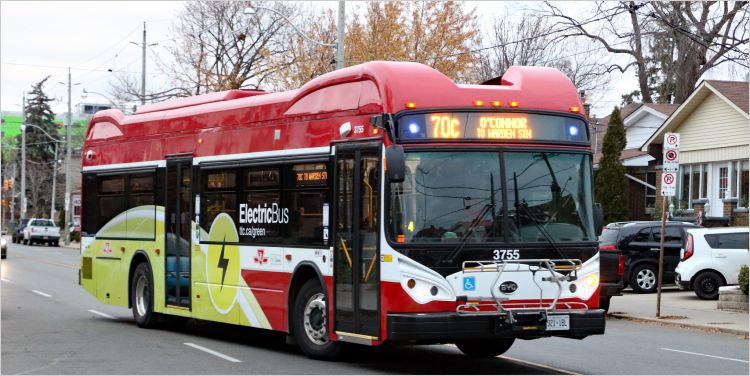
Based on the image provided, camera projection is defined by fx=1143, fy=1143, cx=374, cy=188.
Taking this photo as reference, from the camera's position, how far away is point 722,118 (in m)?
37.6

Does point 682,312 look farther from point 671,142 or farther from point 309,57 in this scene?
point 309,57

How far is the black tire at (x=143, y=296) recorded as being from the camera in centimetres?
1797

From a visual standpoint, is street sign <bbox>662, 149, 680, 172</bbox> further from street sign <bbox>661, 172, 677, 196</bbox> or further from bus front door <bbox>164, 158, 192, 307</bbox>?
bus front door <bbox>164, 158, 192, 307</bbox>

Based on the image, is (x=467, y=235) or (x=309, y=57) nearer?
(x=467, y=235)

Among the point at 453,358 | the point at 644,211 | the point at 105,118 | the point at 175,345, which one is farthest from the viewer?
the point at 644,211

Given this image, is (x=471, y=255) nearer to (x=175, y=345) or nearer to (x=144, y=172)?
(x=175, y=345)

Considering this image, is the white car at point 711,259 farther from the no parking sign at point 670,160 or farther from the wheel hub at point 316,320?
the wheel hub at point 316,320

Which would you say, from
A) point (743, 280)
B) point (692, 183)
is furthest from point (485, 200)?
point (692, 183)

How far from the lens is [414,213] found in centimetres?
1177

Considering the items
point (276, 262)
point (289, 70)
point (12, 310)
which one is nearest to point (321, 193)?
point (276, 262)

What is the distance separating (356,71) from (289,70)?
3829cm

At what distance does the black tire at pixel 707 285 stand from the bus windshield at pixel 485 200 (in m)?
14.9

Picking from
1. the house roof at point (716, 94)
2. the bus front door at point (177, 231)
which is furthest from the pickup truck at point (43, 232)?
the bus front door at point (177, 231)

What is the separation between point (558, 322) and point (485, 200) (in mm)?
1477
